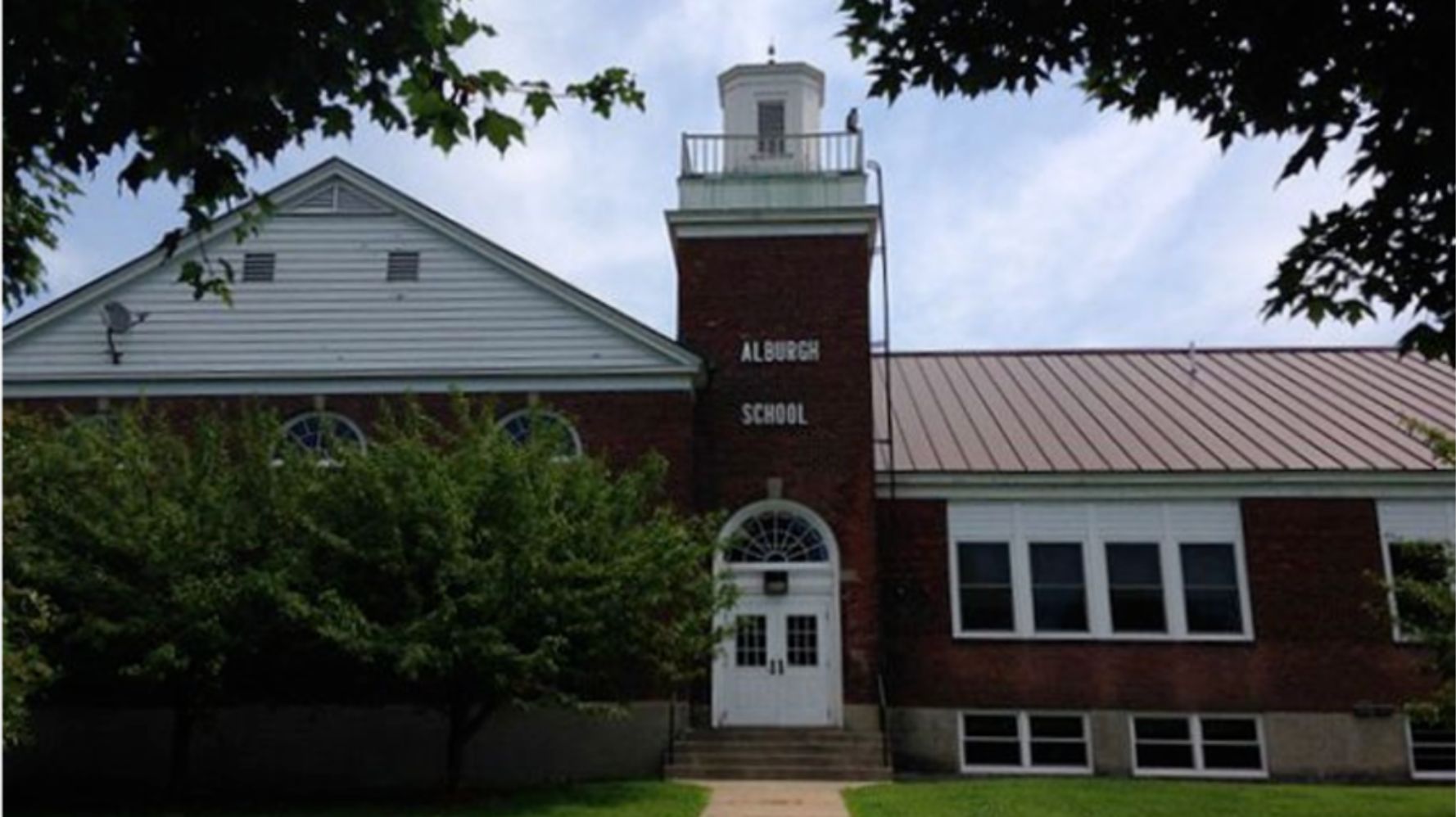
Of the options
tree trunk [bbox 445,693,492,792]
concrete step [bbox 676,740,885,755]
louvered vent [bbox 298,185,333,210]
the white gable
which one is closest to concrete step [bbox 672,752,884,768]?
concrete step [bbox 676,740,885,755]

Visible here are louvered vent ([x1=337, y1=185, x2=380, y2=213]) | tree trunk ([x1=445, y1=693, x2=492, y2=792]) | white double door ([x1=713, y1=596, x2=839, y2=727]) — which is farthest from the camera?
louvered vent ([x1=337, y1=185, x2=380, y2=213])

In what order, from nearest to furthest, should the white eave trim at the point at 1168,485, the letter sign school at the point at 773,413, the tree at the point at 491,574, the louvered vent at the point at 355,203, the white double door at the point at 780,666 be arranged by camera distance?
the tree at the point at 491,574 < the white double door at the point at 780,666 < the white eave trim at the point at 1168,485 < the letter sign school at the point at 773,413 < the louvered vent at the point at 355,203

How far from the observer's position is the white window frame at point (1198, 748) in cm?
1898

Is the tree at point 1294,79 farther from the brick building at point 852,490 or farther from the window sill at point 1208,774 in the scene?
the window sill at point 1208,774

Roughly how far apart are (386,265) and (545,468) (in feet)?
20.5

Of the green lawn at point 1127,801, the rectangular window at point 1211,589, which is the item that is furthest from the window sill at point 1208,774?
the green lawn at point 1127,801

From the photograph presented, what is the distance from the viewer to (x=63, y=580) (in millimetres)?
14984

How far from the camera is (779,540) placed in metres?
19.9

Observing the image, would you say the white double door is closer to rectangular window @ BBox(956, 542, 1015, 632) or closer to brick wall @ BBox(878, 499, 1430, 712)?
brick wall @ BBox(878, 499, 1430, 712)

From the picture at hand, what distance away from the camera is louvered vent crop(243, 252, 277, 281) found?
20.2m

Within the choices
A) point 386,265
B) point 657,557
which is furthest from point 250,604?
point 386,265

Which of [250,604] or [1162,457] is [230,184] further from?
[1162,457]

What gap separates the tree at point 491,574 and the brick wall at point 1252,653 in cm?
459

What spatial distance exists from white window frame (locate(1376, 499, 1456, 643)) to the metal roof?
0.58 metres
